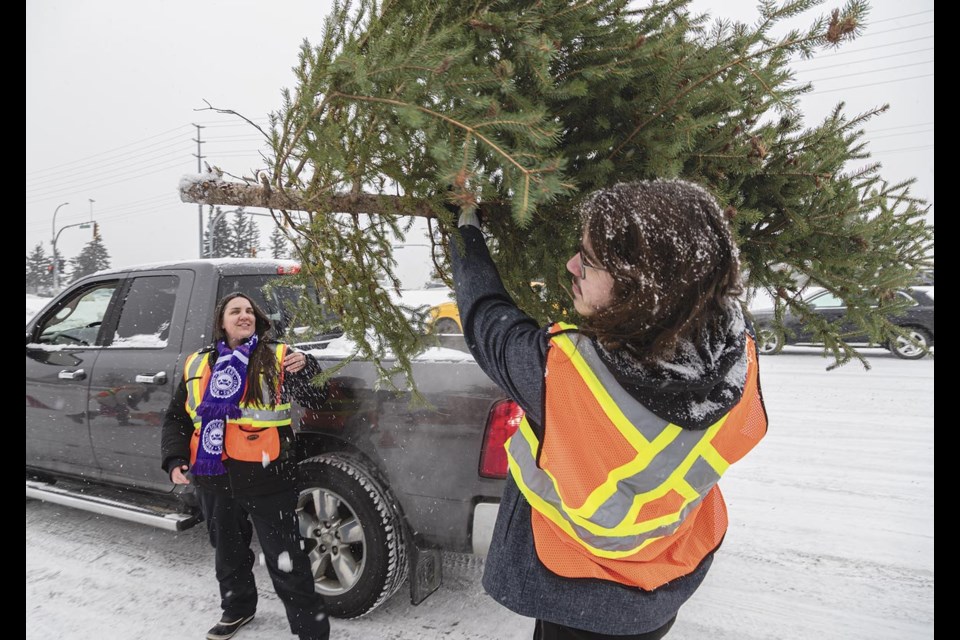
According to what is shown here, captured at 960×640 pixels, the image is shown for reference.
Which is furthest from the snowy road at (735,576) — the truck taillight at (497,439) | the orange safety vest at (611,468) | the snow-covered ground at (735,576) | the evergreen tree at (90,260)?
the evergreen tree at (90,260)

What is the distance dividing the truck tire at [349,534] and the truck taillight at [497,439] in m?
0.63

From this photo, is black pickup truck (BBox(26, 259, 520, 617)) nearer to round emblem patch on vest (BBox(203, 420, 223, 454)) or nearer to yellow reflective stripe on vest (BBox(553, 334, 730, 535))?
round emblem patch on vest (BBox(203, 420, 223, 454))

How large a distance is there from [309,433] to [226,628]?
1.06 m

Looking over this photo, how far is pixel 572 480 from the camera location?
1280 millimetres

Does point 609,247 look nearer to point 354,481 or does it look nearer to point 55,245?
point 354,481

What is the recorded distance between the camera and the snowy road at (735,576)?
3.04 m

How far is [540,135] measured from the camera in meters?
1.37

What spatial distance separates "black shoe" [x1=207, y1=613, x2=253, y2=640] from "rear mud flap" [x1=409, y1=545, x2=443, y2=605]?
931 mm

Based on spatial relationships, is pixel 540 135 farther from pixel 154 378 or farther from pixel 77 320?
pixel 77 320

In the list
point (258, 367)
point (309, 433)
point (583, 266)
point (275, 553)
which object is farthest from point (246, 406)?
point (583, 266)

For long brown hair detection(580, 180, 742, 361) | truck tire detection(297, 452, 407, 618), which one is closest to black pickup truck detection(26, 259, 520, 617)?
truck tire detection(297, 452, 407, 618)
